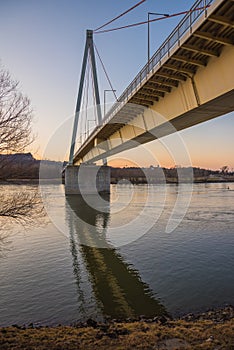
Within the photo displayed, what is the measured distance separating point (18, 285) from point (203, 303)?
6631 mm

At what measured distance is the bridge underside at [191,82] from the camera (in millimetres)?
9641

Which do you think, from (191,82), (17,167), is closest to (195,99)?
(191,82)

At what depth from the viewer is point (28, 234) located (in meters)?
21.5

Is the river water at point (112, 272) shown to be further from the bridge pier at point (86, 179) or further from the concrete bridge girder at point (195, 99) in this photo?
the bridge pier at point (86, 179)

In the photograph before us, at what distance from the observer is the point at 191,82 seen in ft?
42.7

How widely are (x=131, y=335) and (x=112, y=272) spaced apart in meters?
6.61

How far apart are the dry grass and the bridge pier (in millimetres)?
56498

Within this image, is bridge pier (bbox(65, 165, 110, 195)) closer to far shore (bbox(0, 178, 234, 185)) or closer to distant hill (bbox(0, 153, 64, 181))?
far shore (bbox(0, 178, 234, 185))

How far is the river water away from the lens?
965 cm

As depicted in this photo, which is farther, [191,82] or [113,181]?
[113,181]

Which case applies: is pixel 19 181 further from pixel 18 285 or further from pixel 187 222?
pixel 187 222

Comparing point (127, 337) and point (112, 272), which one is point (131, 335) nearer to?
point (127, 337)

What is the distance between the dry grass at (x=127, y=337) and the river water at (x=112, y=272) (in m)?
1.32

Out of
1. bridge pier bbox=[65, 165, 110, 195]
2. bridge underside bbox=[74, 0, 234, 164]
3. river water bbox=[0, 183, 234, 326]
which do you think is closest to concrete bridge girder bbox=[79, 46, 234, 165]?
bridge underside bbox=[74, 0, 234, 164]
